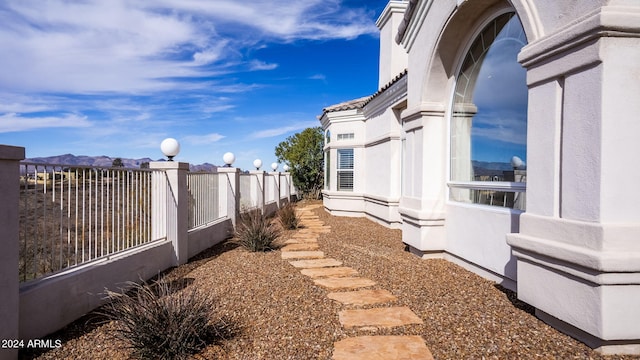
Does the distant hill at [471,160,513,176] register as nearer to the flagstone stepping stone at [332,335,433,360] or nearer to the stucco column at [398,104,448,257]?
the stucco column at [398,104,448,257]

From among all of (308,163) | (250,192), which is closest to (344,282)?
(250,192)

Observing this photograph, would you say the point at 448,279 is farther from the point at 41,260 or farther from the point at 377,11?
the point at 377,11

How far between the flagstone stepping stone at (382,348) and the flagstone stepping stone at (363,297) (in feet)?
2.84

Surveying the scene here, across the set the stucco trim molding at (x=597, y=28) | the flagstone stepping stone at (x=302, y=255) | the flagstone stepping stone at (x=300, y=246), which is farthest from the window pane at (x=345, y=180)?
the stucco trim molding at (x=597, y=28)

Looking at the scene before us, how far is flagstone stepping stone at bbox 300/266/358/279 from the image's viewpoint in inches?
193

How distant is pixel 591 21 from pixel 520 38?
1544mm

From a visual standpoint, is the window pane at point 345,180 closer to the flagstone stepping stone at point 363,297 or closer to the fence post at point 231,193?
the fence post at point 231,193

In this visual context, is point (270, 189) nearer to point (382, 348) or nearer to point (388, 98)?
point (388, 98)

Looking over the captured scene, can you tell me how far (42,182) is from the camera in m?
3.29

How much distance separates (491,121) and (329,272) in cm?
306

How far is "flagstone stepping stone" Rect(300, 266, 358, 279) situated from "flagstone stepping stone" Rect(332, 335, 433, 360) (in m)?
1.98

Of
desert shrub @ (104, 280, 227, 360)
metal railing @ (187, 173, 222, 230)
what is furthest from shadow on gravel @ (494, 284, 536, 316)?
metal railing @ (187, 173, 222, 230)

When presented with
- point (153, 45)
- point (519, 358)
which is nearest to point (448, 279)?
point (519, 358)

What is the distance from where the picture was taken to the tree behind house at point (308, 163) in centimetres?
2027
